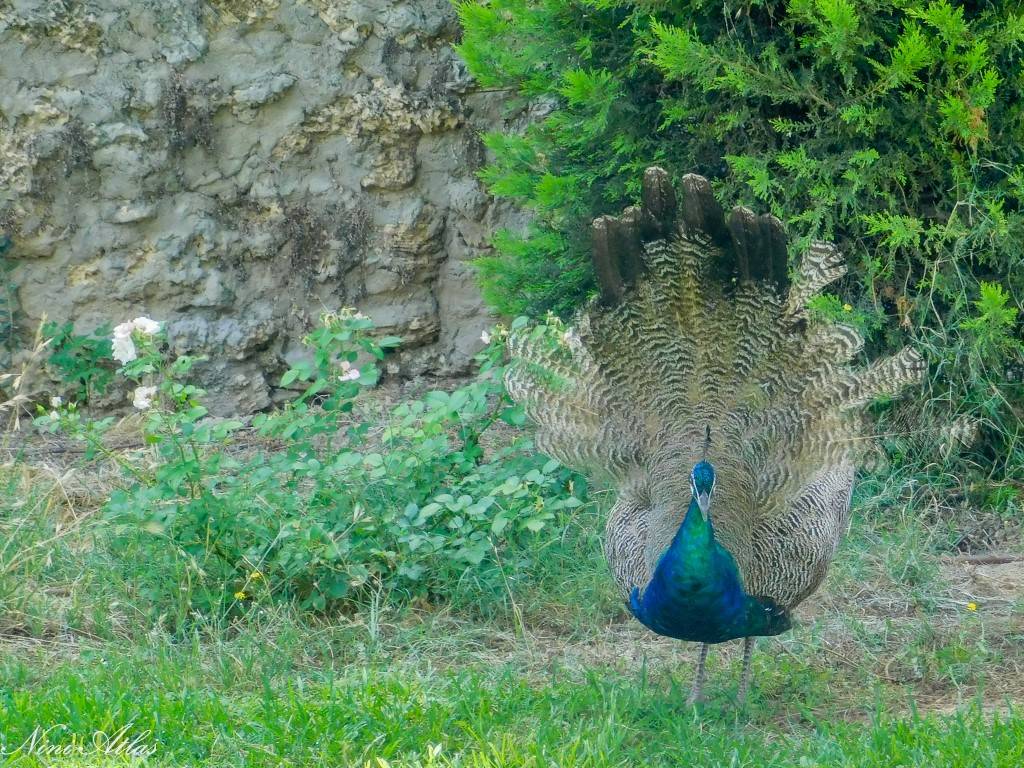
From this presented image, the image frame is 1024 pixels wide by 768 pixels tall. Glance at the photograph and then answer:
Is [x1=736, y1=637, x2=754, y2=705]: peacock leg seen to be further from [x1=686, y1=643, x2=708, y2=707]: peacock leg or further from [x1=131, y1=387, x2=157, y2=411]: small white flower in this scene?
[x1=131, y1=387, x2=157, y2=411]: small white flower

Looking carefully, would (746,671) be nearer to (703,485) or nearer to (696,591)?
(696,591)

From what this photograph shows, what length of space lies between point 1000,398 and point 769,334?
6.58 feet

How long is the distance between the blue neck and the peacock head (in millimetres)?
47

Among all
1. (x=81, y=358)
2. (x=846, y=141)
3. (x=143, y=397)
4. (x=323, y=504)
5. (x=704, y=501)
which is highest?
(x=846, y=141)

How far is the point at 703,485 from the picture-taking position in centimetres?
412

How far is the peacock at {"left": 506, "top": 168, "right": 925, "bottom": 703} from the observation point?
455 cm

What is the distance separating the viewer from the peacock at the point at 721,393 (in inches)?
179

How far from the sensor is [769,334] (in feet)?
15.5

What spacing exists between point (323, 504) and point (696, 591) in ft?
6.51

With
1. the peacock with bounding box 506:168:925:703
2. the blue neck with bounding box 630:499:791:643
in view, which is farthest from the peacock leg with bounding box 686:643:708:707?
the blue neck with bounding box 630:499:791:643

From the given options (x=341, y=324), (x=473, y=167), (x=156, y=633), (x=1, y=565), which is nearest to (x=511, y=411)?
(x=341, y=324)

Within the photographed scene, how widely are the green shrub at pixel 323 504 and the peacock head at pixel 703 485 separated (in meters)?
1.01

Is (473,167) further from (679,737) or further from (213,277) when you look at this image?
(679,737)

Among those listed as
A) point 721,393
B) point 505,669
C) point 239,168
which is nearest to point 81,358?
point 239,168
